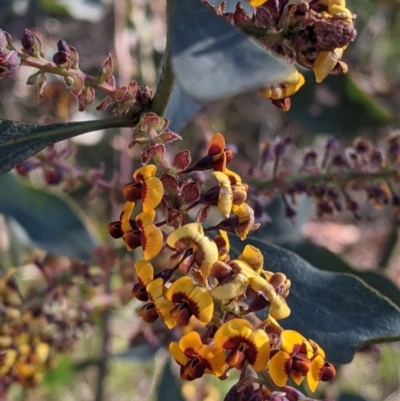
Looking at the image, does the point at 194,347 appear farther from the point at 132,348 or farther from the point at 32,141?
the point at 132,348

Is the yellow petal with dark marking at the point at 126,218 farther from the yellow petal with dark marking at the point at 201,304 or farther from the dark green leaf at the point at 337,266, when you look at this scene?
the dark green leaf at the point at 337,266

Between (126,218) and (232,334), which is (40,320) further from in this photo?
(232,334)

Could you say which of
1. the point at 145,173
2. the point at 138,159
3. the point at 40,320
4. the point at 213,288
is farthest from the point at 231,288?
the point at 138,159

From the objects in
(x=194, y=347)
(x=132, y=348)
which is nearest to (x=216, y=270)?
(x=194, y=347)

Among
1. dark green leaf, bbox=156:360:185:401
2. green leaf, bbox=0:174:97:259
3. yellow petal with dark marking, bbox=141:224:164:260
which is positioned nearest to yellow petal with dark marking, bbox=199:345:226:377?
yellow petal with dark marking, bbox=141:224:164:260

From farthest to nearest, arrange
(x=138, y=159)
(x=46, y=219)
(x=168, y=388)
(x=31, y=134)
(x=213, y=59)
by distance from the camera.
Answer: (x=138, y=159) < (x=168, y=388) < (x=46, y=219) < (x=31, y=134) < (x=213, y=59)

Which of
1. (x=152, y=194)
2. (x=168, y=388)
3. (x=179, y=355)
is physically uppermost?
(x=152, y=194)
